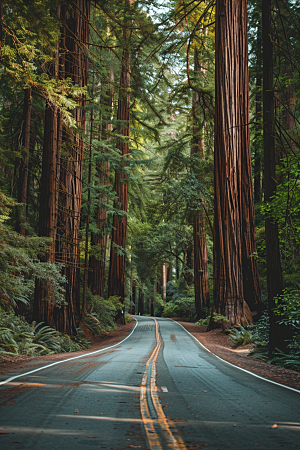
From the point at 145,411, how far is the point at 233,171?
13623 mm

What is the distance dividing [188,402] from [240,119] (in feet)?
46.9

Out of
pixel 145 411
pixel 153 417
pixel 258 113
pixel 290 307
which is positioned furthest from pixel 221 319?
pixel 153 417

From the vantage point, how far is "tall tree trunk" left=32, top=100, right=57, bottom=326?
1323cm

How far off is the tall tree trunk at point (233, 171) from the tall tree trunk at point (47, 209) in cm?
755

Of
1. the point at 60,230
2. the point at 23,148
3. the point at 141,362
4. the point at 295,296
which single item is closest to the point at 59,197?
the point at 60,230

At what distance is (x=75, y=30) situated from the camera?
51.8 ft

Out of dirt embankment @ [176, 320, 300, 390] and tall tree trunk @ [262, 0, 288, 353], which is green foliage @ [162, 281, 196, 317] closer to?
dirt embankment @ [176, 320, 300, 390]

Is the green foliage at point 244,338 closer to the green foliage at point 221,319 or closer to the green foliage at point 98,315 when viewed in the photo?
the green foliage at point 221,319

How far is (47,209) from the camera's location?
13570 millimetres

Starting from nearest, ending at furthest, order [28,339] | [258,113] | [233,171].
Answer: [28,339]
[233,171]
[258,113]

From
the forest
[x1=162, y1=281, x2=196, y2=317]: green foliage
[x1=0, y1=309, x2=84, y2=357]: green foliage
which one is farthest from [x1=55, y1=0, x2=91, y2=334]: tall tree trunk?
[x1=162, y1=281, x2=196, y2=317]: green foliage

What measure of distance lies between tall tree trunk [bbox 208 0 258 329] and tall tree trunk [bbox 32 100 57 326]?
7.55m

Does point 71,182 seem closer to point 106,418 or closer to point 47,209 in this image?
point 47,209

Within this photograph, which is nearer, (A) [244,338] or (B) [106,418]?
(B) [106,418]
